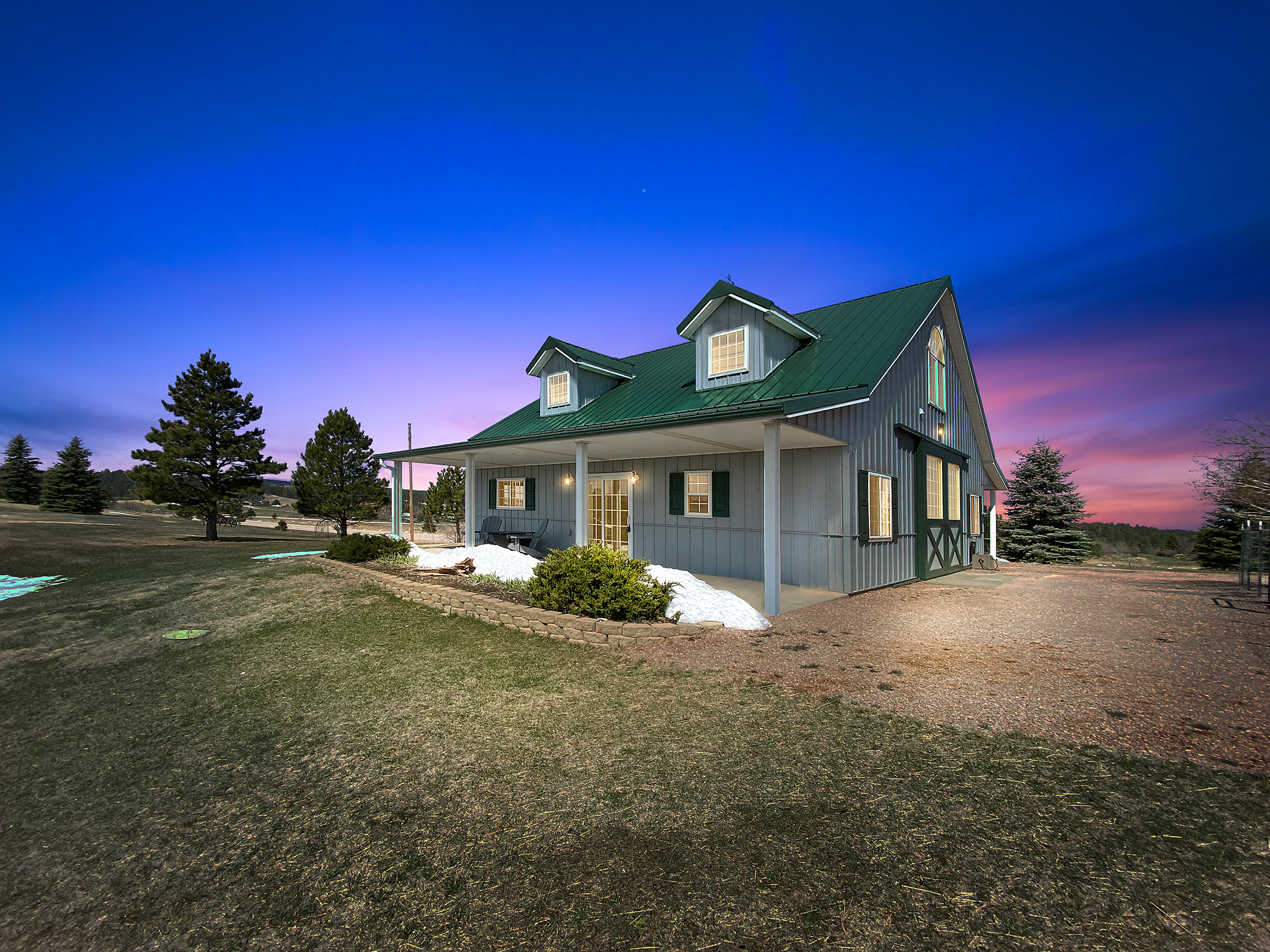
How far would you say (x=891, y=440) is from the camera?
34.8 feet

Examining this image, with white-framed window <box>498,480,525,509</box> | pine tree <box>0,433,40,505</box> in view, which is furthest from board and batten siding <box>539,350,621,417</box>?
pine tree <box>0,433,40,505</box>

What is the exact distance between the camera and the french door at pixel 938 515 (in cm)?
1161

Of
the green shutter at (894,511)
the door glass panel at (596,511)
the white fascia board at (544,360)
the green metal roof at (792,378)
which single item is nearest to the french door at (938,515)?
the green shutter at (894,511)

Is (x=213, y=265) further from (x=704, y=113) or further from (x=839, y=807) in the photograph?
(x=839, y=807)

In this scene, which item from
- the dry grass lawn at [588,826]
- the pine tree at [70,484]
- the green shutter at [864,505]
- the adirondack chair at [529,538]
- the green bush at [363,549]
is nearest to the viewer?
the dry grass lawn at [588,826]

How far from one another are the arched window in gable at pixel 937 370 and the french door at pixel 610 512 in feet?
25.0

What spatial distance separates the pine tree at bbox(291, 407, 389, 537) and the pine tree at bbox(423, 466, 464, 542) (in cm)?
325

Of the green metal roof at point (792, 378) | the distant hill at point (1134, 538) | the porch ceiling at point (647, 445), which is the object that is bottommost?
the distant hill at point (1134, 538)

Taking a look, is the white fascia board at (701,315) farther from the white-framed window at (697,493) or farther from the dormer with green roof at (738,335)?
the white-framed window at (697,493)

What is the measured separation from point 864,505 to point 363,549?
10940mm

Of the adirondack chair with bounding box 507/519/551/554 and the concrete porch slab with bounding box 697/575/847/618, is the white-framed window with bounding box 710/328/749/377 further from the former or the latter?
the adirondack chair with bounding box 507/519/551/554

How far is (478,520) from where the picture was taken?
1812 cm

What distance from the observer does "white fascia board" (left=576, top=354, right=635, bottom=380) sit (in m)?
14.1

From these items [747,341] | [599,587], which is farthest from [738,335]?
[599,587]
